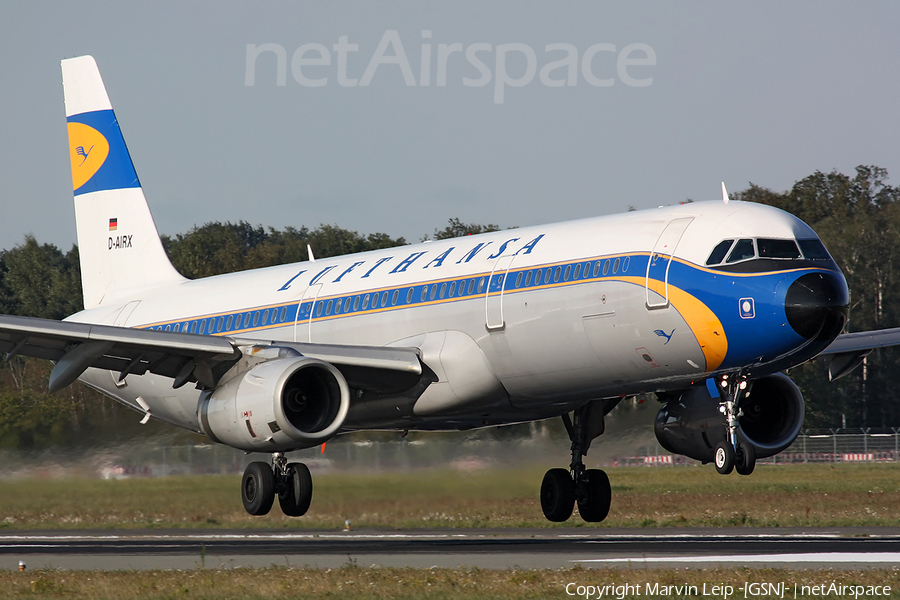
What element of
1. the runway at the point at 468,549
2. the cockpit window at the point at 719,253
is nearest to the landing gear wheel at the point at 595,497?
the runway at the point at 468,549

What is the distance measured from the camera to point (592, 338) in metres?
21.8

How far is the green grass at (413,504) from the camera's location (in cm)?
2980

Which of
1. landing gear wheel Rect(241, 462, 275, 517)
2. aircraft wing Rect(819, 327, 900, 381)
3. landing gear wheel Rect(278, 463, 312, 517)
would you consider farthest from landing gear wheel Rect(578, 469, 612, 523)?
landing gear wheel Rect(241, 462, 275, 517)

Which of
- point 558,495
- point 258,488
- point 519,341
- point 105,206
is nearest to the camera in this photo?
point 519,341

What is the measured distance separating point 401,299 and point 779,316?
27.5 feet

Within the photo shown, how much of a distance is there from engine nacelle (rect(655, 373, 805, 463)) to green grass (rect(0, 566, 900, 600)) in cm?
633

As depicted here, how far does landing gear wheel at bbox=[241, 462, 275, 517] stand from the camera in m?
25.9

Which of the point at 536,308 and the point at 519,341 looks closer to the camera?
the point at 536,308

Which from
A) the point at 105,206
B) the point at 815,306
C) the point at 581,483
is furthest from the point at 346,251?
the point at 815,306

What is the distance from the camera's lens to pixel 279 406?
22.6 meters

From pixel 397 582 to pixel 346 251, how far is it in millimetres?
85053

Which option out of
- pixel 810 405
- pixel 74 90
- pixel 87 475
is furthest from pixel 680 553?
pixel 810 405

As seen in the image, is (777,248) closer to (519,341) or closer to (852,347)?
(519,341)

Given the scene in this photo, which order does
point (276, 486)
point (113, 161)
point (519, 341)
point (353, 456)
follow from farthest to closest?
point (113, 161) → point (353, 456) → point (276, 486) → point (519, 341)
